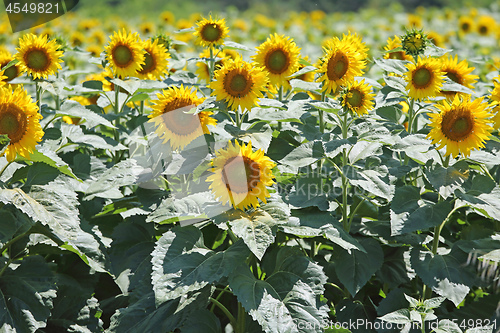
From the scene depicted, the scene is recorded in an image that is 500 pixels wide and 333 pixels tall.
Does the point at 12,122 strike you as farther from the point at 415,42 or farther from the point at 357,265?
the point at 415,42

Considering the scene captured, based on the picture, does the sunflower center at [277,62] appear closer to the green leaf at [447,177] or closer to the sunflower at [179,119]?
the sunflower at [179,119]

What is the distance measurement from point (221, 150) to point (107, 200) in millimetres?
1198

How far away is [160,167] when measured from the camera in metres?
2.57

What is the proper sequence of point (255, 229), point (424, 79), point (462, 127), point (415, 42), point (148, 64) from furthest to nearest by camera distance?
point (148, 64) < point (415, 42) < point (424, 79) < point (462, 127) < point (255, 229)

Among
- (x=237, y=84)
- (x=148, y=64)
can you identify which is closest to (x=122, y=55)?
(x=148, y=64)

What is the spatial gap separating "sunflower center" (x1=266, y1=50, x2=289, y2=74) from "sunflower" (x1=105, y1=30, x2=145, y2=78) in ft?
2.82

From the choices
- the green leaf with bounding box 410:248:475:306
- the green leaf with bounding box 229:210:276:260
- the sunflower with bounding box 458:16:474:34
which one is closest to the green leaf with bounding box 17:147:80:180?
the green leaf with bounding box 229:210:276:260

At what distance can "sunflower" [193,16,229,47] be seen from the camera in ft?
10.6

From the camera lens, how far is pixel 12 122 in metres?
2.21

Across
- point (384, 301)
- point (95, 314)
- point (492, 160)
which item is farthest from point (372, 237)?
point (95, 314)

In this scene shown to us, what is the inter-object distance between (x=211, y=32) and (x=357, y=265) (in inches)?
67.5

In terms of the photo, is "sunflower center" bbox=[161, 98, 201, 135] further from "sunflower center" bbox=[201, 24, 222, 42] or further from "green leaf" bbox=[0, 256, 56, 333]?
"green leaf" bbox=[0, 256, 56, 333]

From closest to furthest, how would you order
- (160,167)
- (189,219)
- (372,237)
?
(189,219) < (160,167) < (372,237)

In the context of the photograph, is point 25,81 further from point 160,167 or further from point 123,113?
point 160,167
